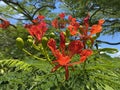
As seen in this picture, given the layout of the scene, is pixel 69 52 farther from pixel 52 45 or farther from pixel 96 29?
pixel 96 29

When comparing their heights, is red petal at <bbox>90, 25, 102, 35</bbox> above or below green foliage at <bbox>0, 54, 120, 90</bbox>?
above

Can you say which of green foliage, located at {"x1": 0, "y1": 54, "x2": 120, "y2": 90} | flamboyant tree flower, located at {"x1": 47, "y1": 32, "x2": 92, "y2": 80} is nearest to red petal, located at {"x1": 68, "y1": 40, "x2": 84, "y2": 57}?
flamboyant tree flower, located at {"x1": 47, "y1": 32, "x2": 92, "y2": 80}

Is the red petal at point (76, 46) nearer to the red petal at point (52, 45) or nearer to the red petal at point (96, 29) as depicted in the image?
the red petal at point (52, 45)

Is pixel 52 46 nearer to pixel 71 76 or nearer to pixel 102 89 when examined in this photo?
pixel 71 76

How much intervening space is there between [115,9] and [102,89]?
1043 centimetres

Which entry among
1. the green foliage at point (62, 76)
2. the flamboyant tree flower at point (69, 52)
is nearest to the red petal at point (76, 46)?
the flamboyant tree flower at point (69, 52)

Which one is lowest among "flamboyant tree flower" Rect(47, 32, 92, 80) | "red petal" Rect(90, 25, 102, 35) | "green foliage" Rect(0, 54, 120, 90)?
"green foliage" Rect(0, 54, 120, 90)

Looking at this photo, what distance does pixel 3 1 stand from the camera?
573 inches

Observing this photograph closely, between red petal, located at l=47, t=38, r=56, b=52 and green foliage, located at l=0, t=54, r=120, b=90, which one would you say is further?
green foliage, located at l=0, t=54, r=120, b=90

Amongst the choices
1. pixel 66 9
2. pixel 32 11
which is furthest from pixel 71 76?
pixel 32 11

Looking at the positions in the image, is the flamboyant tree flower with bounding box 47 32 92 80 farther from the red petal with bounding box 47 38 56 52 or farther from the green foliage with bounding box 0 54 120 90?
the green foliage with bounding box 0 54 120 90

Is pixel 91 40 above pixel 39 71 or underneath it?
above

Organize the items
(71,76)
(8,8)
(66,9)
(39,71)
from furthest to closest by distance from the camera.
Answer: (8,8)
(66,9)
(39,71)
(71,76)

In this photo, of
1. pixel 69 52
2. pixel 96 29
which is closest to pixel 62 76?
pixel 69 52
